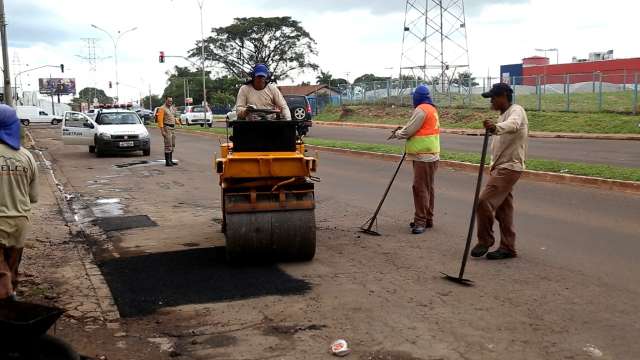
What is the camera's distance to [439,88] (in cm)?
4203

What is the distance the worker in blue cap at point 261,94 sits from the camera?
23.4 feet

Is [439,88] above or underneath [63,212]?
above

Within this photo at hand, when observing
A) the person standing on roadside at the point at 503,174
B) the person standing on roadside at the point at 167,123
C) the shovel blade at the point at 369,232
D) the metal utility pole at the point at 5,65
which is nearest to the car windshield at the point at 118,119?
the metal utility pole at the point at 5,65

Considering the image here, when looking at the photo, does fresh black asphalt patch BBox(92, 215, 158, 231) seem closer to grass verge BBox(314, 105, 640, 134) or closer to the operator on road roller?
the operator on road roller

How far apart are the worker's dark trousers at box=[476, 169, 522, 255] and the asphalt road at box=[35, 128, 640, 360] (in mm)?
283

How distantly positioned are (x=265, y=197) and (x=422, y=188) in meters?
2.50

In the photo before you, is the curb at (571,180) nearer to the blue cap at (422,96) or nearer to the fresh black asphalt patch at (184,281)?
the blue cap at (422,96)

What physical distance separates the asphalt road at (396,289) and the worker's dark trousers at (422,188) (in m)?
0.29

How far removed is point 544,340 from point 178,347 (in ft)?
8.28

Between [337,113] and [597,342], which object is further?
[337,113]

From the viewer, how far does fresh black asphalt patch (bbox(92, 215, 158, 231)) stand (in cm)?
894

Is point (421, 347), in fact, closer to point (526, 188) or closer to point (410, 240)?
point (410, 240)

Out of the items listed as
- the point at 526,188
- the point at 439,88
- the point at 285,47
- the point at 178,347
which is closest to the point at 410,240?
the point at 178,347

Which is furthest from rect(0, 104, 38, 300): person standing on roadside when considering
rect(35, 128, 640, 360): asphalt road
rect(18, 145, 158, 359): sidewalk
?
rect(35, 128, 640, 360): asphalt road
